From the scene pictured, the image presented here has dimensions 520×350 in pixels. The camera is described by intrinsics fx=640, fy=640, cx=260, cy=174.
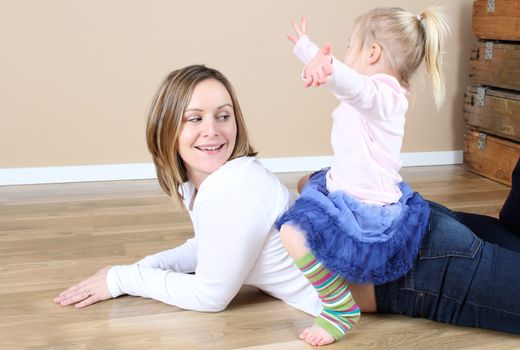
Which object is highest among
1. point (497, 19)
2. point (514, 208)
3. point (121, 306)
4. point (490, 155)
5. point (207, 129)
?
point (497, 19)

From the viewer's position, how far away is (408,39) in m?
1.65

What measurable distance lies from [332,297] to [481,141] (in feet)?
7.13

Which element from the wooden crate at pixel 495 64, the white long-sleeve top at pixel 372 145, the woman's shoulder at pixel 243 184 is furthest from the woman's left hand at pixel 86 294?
the wooden crate at pixel 495 64

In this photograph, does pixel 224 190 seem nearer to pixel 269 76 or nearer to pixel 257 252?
pixel 257 252

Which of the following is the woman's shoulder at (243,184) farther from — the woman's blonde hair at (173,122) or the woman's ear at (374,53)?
the woman's ear at (374,53)

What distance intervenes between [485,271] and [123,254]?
115 centimetres

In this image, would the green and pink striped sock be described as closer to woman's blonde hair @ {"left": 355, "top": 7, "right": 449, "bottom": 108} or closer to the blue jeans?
the blue jeans

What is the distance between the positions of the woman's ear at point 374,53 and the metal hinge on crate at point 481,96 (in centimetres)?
187

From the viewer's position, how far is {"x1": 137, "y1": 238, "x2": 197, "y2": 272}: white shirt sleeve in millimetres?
1765

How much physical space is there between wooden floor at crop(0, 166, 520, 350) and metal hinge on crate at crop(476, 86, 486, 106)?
0.69 metres

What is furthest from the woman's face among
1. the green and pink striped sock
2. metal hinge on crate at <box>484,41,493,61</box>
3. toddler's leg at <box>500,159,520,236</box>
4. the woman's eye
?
metal hinge on crate at <box>484,41,493,61</box>

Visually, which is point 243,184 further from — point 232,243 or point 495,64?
point 495,64

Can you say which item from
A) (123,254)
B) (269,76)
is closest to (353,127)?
(123,254)

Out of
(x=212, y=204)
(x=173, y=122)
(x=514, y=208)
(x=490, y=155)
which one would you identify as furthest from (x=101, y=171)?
(x=514, y=208)
